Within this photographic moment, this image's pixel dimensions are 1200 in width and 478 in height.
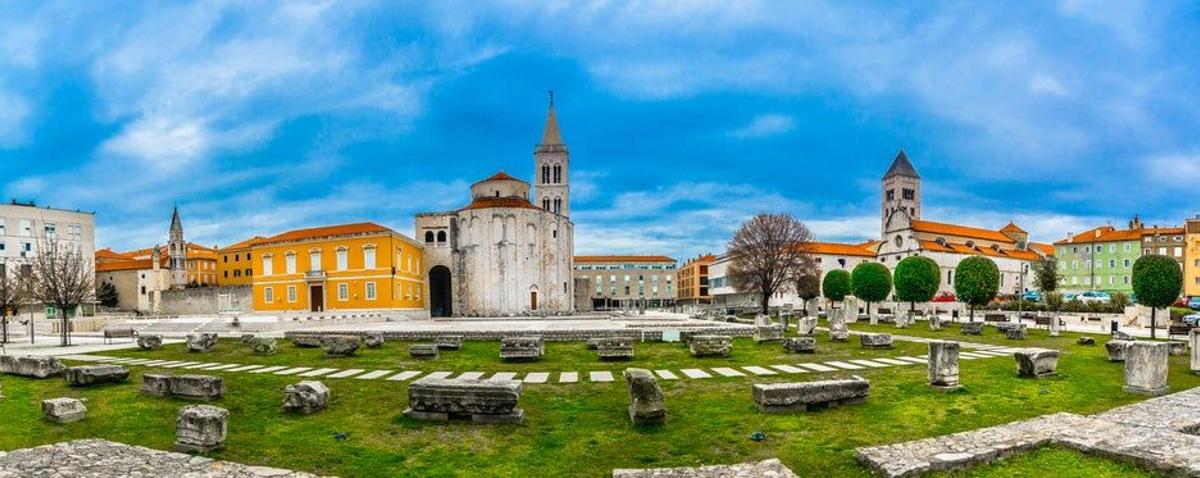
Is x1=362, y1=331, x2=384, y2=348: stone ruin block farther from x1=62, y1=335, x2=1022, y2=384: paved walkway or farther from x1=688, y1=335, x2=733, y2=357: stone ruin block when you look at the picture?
x1=688, y1=335, x2=733, y2=357: stone ruin block

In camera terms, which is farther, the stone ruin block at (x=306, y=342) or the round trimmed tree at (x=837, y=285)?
the round trimmed tree at (x=837, y=285)

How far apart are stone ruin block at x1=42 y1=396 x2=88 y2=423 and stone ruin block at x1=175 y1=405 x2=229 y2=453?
9.26 feet

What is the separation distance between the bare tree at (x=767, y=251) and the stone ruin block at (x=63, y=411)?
49678 millimetres

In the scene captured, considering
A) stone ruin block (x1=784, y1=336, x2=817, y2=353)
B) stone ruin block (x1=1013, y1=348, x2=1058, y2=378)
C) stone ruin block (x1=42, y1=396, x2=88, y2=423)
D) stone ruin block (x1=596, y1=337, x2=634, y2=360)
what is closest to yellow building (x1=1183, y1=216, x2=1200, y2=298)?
stone ruin block (x1=784, y1=336, x2=817, y2=353)

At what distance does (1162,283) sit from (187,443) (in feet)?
117

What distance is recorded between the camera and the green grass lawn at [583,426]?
7.42 metres

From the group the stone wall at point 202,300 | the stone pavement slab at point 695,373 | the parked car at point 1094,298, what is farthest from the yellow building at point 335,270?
the parked car at point 1094,298

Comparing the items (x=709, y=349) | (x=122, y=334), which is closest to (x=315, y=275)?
(x=122, y=334)

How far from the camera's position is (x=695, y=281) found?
138 meters

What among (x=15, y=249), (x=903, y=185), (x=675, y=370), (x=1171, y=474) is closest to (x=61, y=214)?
(x=15, y=249)

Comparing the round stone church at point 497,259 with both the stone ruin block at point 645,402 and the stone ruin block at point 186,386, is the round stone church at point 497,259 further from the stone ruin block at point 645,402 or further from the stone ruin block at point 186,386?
the stone ruin block at point 645,402

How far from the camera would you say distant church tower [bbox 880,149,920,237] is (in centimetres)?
11831

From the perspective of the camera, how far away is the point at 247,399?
11.3m

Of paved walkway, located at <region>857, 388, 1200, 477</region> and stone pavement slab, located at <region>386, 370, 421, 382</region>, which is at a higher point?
paved walkway, located at <region>857, 388, 1200, 477</region>
